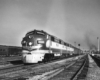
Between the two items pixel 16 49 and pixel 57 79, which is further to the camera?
pixel 16 49

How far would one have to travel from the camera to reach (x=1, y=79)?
7.02m

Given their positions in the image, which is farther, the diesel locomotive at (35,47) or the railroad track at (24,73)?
the diesel locomotive at (35,47)

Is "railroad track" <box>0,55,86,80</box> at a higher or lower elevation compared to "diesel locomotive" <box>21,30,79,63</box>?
lower

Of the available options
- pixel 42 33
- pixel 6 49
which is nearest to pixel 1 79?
pixel 42 33

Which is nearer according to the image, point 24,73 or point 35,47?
point 24,73

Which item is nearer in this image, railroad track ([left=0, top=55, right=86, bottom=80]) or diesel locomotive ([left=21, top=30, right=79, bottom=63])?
railroad track ([left=0, top=55, right=86, bottom=80])

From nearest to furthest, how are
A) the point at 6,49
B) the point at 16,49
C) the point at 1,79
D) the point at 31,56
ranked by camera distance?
1. the point at 1,79
2. the point at 31,56
3. the point at 6,49
4. the point at 16,49

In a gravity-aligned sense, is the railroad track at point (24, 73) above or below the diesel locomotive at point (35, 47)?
below

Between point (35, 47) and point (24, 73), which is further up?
point (35, 47)

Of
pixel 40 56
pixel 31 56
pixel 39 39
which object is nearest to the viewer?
pixel 31 56

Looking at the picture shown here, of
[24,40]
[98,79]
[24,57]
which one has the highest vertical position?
[24,40]

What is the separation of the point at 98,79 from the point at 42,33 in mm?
9599

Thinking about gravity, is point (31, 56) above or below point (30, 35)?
below

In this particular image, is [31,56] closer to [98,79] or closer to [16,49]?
[98,79]
